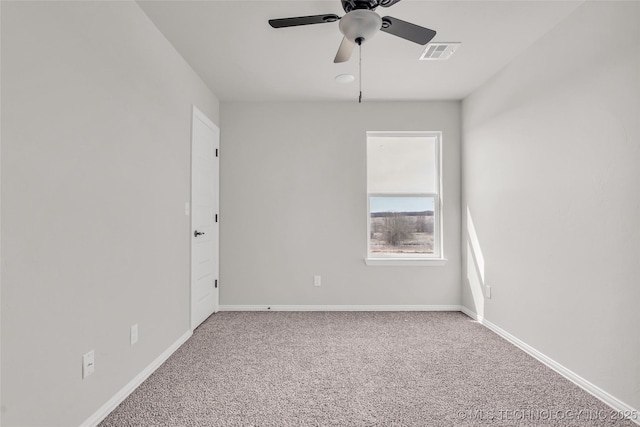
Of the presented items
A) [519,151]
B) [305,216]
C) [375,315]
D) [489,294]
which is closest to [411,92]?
[519,151]

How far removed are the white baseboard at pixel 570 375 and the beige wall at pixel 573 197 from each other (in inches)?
1.2

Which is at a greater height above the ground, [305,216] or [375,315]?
[305,216]

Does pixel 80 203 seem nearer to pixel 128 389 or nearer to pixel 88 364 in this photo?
pixel 88 364

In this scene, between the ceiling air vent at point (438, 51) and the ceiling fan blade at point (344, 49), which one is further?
the ceiling air vent at point (438, 51)

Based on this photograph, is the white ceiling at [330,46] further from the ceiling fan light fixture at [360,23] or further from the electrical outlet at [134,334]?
the electrical outlet at [134,334]

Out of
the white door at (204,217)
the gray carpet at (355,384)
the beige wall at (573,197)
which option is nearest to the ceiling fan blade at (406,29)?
the beige wall at (573,197)

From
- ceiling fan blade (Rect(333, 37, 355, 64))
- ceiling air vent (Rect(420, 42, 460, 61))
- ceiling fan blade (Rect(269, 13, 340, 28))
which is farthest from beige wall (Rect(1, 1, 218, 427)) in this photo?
ceiling air vent (Rect(420, 42, 460, 61))

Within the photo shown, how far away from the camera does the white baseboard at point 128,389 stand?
5.74 feet

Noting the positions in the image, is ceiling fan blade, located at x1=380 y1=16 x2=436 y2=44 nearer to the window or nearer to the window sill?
the window

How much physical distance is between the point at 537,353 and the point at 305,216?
252 cm

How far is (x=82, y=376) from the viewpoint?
1.67 metres

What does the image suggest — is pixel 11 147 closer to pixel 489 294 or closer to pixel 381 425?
pixel 381 425

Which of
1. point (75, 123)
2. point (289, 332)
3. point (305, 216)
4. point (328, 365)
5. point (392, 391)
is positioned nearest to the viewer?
point (75, 123)

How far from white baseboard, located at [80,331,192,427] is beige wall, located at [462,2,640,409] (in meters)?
2.85
